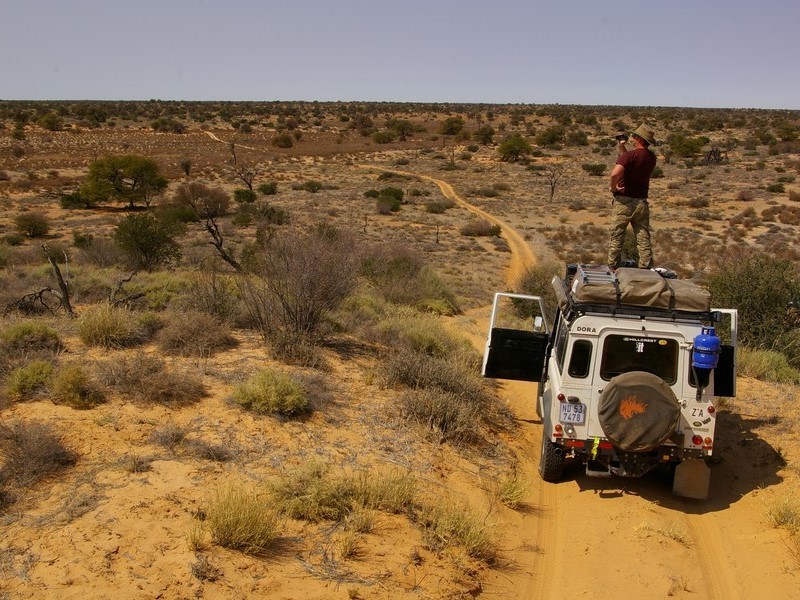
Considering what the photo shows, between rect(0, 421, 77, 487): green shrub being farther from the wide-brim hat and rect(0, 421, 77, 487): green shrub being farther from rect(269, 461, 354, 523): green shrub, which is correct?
the wide-brim hat

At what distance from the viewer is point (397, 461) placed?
673 cm

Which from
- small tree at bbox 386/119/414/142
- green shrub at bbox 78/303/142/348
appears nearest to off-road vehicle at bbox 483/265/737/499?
green shrub at bbox 78/303/142/348

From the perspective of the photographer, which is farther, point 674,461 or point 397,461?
point 397,461

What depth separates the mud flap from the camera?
638 centimetres

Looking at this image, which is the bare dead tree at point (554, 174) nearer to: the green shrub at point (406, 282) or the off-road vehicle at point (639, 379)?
the green shrub at point (406, 282)

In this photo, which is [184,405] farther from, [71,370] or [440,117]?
[440,117]

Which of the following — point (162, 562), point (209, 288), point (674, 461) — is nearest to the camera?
point (162, 562)

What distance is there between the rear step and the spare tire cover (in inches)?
26.7

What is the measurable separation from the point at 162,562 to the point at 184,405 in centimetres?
281

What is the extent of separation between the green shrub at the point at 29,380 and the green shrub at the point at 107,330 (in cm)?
135

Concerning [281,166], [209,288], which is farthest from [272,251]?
[281,166]

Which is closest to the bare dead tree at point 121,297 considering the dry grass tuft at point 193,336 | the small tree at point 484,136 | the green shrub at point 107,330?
the green shrub at point 107,330

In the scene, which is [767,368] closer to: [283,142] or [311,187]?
[311,187]

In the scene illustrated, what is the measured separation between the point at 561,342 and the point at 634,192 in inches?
110
